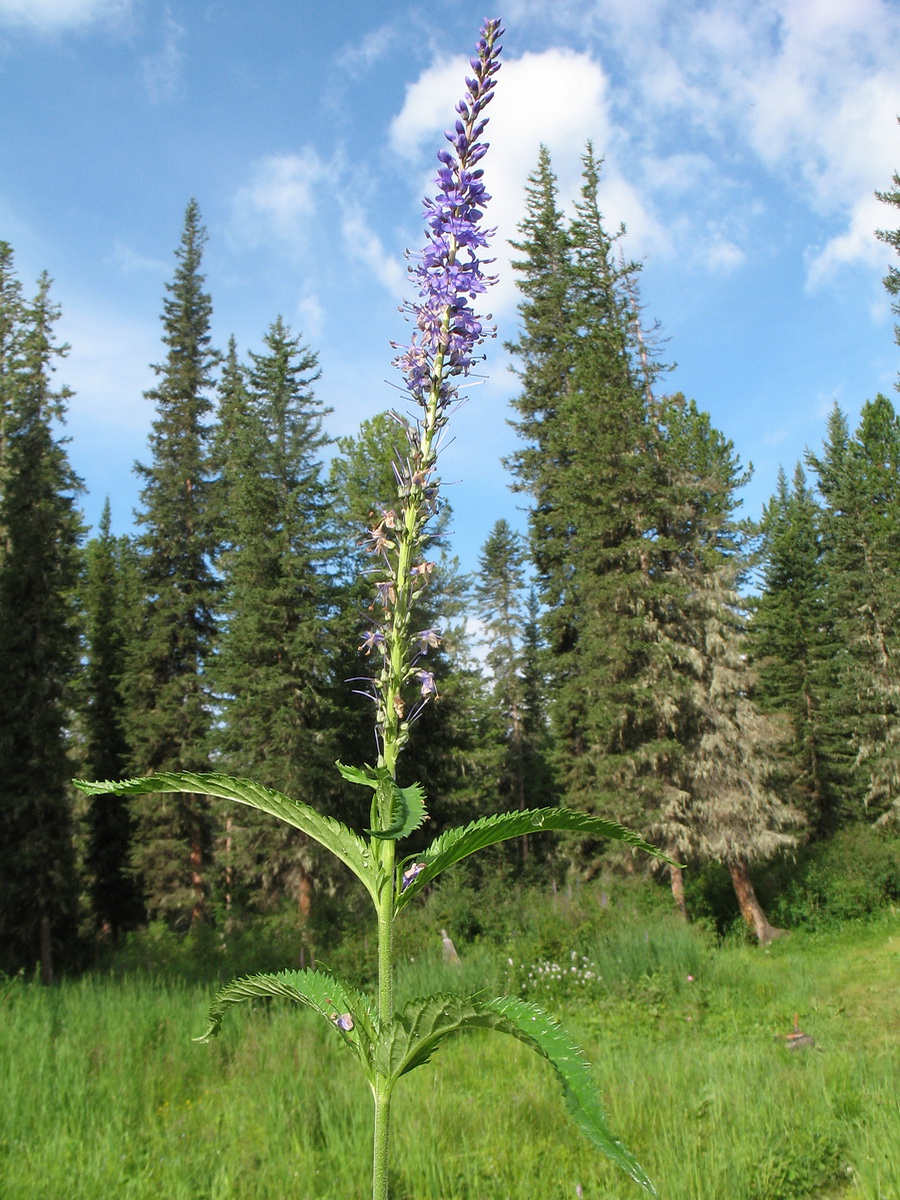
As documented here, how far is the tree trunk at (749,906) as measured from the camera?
19.4 m

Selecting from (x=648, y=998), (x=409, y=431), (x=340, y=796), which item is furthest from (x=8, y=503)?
(x=409, y=431)

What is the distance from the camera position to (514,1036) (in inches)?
48.8

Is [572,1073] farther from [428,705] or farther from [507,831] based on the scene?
[428,705]

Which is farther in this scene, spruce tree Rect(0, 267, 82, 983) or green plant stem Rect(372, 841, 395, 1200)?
spruce tree Rect(0, 267, 82, 983)

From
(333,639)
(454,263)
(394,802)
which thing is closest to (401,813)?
(394,802)

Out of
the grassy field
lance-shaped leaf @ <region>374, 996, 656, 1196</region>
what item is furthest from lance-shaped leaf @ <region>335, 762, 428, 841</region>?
the grassy field

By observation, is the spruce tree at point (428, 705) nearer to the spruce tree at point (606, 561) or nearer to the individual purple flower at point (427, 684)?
the spruce tree at point (606, 561)

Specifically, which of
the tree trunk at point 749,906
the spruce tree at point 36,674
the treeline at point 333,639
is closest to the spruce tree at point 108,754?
the treeline at point 333,639

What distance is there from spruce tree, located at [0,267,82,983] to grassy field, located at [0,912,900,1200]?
10445mm

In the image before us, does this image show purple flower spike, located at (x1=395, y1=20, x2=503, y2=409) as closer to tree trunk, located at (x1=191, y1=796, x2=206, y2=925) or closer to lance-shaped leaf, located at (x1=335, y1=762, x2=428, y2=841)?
lance-shaped leaf, located at (x1=335, y1=762, x2=428, y2=841)

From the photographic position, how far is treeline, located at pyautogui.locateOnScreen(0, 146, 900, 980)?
18547mm

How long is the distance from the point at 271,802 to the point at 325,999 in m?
0.38

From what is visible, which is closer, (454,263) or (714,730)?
(454,263)

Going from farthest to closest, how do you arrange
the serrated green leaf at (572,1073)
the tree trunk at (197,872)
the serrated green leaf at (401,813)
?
the tree trunk at (197,872) < the serrated green leaf at (401,813) < the serrated green leaf at (572,1073)
